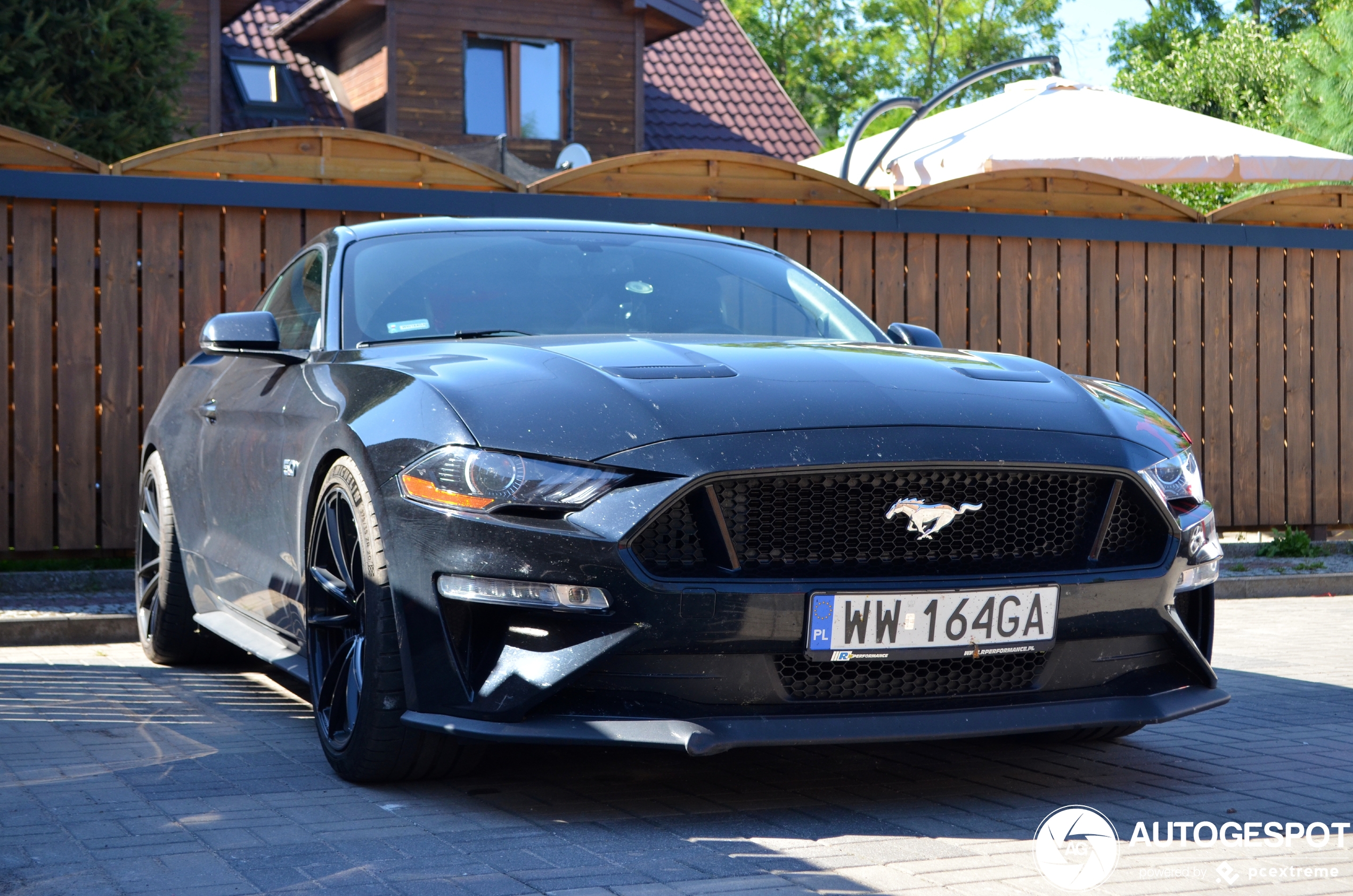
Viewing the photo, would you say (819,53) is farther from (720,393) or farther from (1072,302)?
(720,393)

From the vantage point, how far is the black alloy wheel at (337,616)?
382cm

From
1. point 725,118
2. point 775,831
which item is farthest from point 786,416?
point 725,118

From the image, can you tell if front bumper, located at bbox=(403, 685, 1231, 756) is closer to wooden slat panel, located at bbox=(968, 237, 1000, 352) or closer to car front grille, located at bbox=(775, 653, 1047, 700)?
car front grille, located at bbox=(775, 653, 1047, 700)

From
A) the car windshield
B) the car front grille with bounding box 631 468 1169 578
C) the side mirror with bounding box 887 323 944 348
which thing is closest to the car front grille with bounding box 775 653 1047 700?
the car front grille with bounding box 631 468 1169 578

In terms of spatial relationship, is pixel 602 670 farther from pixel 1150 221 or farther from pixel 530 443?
pixel 1150 221

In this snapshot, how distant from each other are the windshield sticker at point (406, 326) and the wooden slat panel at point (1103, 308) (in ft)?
20.0

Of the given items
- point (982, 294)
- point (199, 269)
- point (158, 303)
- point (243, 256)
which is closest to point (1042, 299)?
point (982, 294)

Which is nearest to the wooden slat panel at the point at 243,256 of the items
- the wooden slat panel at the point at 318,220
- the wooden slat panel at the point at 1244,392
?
the wooden slat panel at the point at 318,220

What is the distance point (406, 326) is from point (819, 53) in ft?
153

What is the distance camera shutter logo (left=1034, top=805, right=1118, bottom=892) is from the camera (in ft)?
10.1

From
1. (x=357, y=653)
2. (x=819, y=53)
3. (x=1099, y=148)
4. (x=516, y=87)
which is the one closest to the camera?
(x=357, y=653)

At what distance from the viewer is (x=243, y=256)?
8.01 metres

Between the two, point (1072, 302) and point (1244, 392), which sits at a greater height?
point (1072, 302)

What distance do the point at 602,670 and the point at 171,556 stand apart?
297 cm
